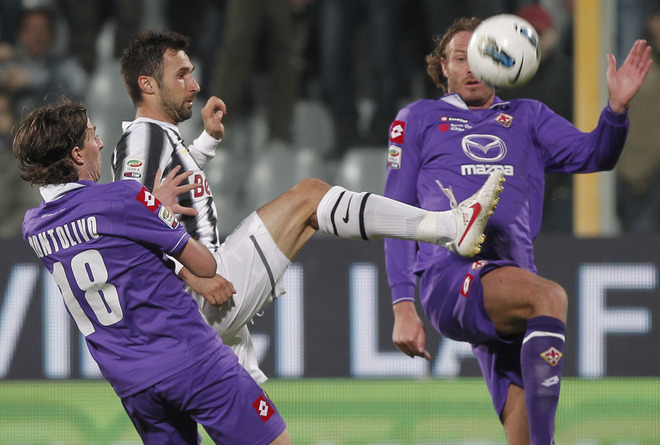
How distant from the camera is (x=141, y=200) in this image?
2840mm

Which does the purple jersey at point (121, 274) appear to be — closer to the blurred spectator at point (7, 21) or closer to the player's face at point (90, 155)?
the player's face at point (90, 155)

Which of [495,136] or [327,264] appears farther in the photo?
[327,264]

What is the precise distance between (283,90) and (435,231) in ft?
13.6

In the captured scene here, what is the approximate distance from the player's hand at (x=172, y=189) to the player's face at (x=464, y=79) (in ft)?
3.41

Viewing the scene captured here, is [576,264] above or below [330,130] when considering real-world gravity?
below

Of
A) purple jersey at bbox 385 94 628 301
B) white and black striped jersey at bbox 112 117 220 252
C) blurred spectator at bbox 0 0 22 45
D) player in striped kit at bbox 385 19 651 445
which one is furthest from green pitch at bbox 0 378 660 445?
blurred spectator at bbox 0 0 22 45

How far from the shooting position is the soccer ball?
3361mm

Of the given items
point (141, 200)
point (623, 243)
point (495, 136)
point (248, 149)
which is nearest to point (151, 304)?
point (141, 200)

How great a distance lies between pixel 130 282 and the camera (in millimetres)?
2859

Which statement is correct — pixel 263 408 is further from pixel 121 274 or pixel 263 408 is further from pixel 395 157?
pixel 395 157

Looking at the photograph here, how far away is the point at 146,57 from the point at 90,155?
0.65 meters

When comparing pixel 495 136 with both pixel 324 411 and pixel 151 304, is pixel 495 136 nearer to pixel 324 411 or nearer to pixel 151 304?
pixel 151 304

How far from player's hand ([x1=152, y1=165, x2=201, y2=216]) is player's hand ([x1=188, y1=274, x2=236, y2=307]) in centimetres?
23

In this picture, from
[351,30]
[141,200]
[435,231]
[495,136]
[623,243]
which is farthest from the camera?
[351,30]
